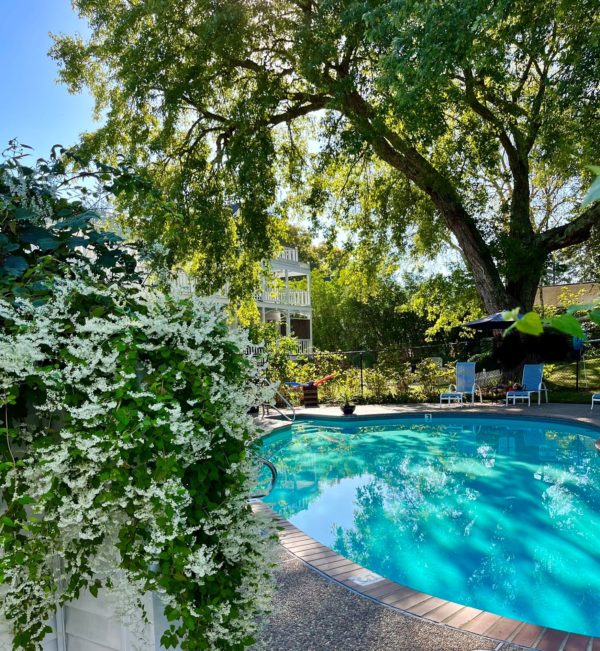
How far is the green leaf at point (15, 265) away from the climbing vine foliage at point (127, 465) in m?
0.23

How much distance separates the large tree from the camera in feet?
26.4

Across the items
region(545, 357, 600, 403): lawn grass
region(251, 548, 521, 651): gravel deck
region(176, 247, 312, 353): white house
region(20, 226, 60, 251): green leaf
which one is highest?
region(176, 247, 312, 353): white house

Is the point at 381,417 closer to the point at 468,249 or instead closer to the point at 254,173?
the point at 468,249

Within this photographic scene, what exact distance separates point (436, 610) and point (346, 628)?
2.06 ft

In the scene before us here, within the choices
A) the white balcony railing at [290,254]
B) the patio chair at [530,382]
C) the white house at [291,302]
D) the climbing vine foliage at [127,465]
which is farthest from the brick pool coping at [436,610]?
the white balcony railing at [290,254]

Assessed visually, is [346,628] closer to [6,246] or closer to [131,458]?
[131,458]

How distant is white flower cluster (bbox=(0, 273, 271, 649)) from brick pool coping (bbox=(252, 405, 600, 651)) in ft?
2.51

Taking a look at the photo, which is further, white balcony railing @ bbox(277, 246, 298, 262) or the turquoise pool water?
white balcony railing @ bbox(277, 246, 298, 262)

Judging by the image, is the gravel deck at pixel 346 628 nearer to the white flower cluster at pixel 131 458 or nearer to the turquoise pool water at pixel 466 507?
the white flower cluster at pixel 131 458

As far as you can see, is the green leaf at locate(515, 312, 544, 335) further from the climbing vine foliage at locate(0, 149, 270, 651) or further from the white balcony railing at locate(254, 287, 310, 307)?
the white balcony railing at locate(254, 287, 310, 307)

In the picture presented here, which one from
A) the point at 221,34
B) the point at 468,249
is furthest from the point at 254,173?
the point at 468,249

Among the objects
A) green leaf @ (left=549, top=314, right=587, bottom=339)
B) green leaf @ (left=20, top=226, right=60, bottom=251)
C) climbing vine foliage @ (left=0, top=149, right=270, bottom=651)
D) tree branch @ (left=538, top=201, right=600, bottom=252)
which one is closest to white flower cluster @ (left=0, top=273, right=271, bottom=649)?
climbing vine foliage @ (left=0, top=149, right=270, bottom=651)

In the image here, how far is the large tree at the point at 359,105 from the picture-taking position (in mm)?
8055

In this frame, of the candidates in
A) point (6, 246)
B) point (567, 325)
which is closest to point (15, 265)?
point (6, 246)
